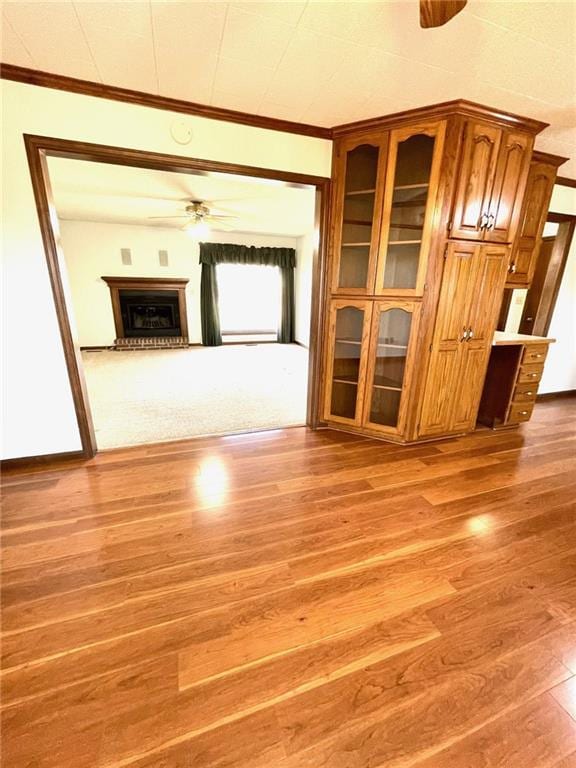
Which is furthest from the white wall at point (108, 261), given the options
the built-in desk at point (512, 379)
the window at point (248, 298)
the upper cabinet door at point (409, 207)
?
the built-in desk at point (512, 379)

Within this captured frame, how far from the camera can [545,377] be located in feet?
13.5

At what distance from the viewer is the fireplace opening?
6.70 meters

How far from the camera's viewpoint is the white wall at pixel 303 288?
6.88m

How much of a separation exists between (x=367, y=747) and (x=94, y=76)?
334cm

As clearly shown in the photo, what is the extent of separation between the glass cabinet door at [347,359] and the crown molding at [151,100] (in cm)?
131

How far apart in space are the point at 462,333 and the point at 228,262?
5.59 meters

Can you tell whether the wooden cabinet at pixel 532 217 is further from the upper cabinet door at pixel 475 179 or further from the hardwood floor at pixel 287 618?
the hardwood floor at pixel 287 618

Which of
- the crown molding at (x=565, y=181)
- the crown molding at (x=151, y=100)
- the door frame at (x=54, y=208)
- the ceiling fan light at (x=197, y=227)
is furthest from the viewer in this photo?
the ceiling fan light at (x=197, y=227)

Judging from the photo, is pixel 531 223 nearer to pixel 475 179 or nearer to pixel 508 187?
pixel 508 187

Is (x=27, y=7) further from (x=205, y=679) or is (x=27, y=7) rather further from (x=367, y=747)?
(x=367, y=747)

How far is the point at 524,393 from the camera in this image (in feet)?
10.3

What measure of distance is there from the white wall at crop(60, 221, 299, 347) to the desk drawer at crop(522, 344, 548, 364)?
5.91m

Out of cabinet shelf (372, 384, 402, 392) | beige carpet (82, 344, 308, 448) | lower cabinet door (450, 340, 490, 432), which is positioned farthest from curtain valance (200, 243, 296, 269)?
lower cabinet door (450, 340, 490, 432)

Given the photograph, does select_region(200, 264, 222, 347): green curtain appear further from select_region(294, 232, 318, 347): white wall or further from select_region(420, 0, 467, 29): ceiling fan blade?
select_region(420, 0, 467, 29): ceiling fan blade
